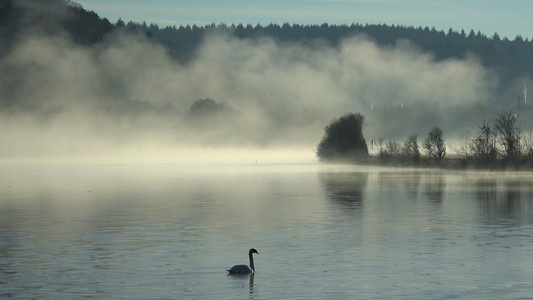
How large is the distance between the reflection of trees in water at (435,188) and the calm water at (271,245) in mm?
736

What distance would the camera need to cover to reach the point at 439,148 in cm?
12988

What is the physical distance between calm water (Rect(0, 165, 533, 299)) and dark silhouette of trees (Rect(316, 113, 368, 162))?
262ft

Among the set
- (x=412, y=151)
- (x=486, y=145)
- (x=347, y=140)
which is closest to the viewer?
(x=486, y=145)

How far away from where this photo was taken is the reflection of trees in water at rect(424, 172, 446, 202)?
6900cm

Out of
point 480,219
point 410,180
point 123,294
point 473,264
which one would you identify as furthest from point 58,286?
point 410,180

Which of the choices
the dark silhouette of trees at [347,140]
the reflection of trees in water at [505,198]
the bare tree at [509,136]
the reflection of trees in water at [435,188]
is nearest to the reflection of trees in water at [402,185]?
the reflection of trees in water at [435,188]

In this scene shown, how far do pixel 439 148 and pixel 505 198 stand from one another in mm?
63842

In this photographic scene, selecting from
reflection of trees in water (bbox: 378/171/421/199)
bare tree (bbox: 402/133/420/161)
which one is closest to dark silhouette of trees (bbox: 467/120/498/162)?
reflection of trees in water (bbox: 378/171/421/199)

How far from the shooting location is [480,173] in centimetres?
11194

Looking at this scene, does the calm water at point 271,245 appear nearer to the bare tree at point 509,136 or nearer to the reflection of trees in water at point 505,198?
the reflection of trees in water at point 505,198

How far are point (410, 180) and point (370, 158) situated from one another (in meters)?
58.2

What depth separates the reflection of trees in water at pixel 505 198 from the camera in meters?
53.0

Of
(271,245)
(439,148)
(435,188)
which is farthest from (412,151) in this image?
(271,245)

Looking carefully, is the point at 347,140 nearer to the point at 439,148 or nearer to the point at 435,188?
the point at 439,148
